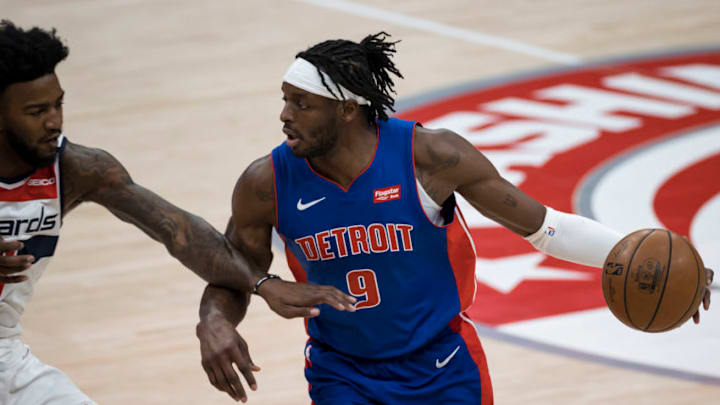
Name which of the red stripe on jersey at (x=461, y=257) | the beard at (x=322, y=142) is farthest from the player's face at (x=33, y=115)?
the red stripe on jersey at (x=461, y=257)

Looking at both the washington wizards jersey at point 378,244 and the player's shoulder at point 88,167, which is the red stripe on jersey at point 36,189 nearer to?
the player's shoulder at point 88,167

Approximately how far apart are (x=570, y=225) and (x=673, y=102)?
6471 millimetres

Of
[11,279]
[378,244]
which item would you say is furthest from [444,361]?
[11,279]

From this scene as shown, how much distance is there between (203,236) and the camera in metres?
4.49

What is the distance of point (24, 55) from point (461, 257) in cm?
170

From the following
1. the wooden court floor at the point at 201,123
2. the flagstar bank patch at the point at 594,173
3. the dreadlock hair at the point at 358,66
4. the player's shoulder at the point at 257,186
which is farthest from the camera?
the flagstar bank patch at the point at 594,173

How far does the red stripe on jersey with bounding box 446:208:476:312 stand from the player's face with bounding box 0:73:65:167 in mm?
1435

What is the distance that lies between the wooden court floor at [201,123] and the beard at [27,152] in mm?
2542

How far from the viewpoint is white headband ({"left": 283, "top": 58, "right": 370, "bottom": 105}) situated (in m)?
4.21

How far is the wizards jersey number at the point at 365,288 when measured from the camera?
4352mm

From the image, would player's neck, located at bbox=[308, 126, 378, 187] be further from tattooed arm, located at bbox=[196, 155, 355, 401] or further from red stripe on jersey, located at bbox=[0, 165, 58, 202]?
red stripe on jersey, located at bbox=[0, 165, 58, 202]

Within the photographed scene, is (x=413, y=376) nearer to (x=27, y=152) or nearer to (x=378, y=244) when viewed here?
(x=378, y=244)

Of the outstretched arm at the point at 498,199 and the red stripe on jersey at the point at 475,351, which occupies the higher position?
the outstretched arm at the point at 498,199

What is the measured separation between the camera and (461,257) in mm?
4473
